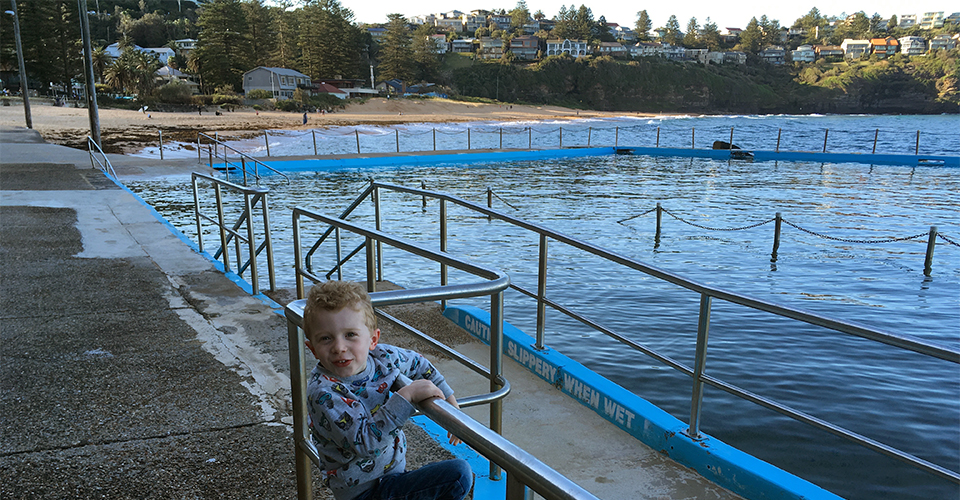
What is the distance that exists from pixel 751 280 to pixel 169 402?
361 inches

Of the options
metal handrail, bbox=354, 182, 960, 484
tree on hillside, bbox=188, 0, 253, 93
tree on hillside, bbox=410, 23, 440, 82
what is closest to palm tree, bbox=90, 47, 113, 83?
tree on hillside, bbox=188, 0, 253, 93

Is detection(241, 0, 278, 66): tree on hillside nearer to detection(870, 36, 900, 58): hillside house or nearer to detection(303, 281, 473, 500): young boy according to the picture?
detection(303, 281, 473, 500): young boy

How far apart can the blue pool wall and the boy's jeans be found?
23956mm

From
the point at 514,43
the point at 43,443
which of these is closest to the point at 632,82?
the point at 514,43

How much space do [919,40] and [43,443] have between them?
246 meters

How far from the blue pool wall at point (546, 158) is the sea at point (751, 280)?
1.55 metres

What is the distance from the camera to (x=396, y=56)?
116125 mm

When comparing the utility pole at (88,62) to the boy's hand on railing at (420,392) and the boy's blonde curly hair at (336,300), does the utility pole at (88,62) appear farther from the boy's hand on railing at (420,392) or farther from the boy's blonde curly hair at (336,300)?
the boy's hand on railing at (420,392)

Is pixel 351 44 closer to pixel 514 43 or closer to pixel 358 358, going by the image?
pixel 514 43

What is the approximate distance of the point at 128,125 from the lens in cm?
4469

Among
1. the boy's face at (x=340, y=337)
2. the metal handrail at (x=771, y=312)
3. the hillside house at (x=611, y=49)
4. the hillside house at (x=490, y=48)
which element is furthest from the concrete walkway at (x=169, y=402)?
the hillside house at (x=611, y=49)

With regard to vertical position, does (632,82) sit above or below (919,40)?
below

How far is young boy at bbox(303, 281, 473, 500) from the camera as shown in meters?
1.82

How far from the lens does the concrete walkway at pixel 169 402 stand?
3.12m
